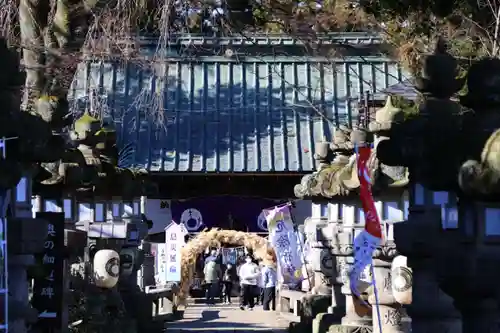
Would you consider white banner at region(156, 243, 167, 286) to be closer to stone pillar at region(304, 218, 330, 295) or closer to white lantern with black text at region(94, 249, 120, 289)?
stone pillar at region(304, 218, 330, 295)

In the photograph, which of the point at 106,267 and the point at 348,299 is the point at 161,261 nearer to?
the point at 106,267

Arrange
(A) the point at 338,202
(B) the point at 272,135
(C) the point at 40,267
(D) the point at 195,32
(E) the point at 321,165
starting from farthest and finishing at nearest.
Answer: (B) the point at 272,135 → (D) the point at 195,32 → (E) the point at 321,165 → (A) the point at 338,202 → (C) the point at 40,267

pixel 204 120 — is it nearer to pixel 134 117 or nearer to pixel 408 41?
pixel 134 117

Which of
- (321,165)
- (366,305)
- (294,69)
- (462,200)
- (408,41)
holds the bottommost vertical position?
(366,305)

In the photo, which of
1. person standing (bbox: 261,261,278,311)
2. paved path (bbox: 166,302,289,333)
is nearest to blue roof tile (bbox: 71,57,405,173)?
person standing (bbox: 261,261,278,311)

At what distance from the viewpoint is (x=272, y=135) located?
28125 mm

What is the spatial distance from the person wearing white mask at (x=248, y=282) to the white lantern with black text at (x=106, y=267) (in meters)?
12.6

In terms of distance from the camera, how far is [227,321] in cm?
2364

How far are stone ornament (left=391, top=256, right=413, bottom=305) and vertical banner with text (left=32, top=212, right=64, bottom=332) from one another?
3678mm

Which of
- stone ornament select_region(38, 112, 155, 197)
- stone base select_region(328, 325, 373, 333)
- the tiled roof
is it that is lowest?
stone base select_region(328, 325, 373, 333)

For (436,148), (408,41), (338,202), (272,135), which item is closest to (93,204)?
(338,202)

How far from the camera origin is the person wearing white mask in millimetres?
27688

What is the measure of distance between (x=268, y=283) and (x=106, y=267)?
40.6ft

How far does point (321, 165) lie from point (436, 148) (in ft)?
27.7
